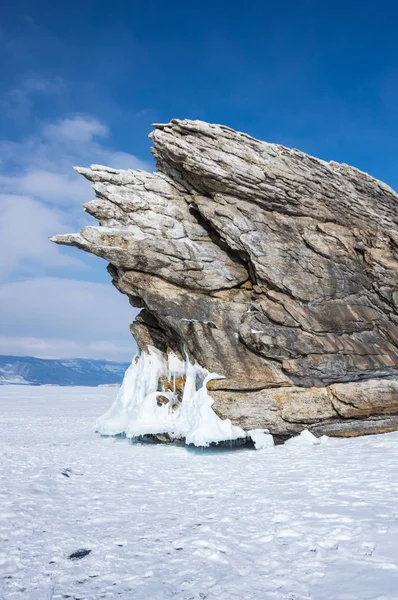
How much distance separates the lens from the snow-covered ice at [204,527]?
7.03m

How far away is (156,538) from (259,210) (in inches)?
718

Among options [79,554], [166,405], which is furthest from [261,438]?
[79,554]

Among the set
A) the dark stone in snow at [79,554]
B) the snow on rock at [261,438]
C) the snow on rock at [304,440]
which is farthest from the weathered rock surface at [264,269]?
the dark stone in snow at [79,554]

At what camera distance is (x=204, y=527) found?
970cm

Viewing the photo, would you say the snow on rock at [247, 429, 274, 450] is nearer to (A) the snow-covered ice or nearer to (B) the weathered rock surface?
(B) the weathered rock surface

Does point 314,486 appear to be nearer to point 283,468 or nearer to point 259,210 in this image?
point 283,468

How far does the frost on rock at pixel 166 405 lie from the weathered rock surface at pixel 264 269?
820mm

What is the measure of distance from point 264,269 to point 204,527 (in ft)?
49.2

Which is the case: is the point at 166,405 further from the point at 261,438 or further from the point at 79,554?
the point at 79,554

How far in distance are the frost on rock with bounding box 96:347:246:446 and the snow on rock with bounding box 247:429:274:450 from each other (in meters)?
0.50

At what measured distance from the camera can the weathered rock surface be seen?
70.2 ft

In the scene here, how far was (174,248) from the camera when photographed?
896 inches

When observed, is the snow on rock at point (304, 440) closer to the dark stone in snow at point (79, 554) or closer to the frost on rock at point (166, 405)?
the frost on rock at point (166, 405)

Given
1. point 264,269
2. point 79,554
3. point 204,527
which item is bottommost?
point 79,554
